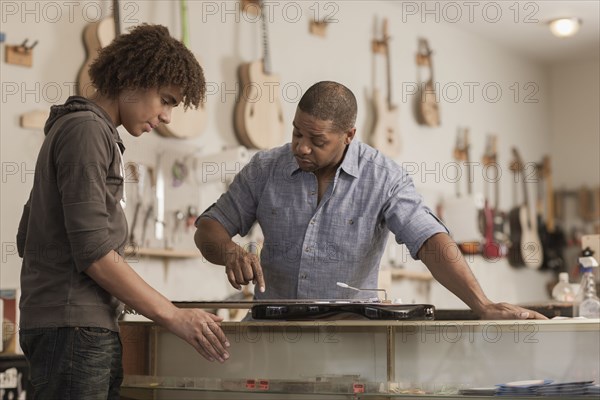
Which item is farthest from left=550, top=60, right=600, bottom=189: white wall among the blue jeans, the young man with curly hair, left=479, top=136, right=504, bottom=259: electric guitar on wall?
the blue jeans

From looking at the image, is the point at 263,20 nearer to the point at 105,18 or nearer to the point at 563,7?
the point at 105,18

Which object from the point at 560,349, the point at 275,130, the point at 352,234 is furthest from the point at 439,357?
the point at 275,130

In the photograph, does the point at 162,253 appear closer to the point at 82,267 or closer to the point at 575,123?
the point at 82,267

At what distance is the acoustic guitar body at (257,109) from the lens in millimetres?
4855

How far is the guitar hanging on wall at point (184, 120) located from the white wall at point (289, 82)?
0.18ft

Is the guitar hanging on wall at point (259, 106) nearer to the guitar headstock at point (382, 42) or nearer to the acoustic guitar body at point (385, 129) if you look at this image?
the acoustic guitar body at point (385, 129)

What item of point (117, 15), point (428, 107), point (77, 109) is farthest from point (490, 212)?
point (77, 109)

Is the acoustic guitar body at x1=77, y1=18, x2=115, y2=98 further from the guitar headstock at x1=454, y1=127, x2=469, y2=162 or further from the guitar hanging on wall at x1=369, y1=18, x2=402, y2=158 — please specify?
the guitar headstock at x1=454, y1=127, x2=469, y2=162

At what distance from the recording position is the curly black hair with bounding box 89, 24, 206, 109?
2.06m

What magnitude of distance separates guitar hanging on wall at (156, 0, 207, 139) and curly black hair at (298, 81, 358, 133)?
71.3 inches

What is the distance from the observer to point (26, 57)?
155 inches

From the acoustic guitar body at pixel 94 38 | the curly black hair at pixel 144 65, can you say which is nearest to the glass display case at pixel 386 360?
the curly black hair at pixel 144 65

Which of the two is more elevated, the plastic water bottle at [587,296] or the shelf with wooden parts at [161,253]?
the shelf with wooden parts at [161,253]

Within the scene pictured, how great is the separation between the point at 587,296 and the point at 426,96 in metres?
3.19
